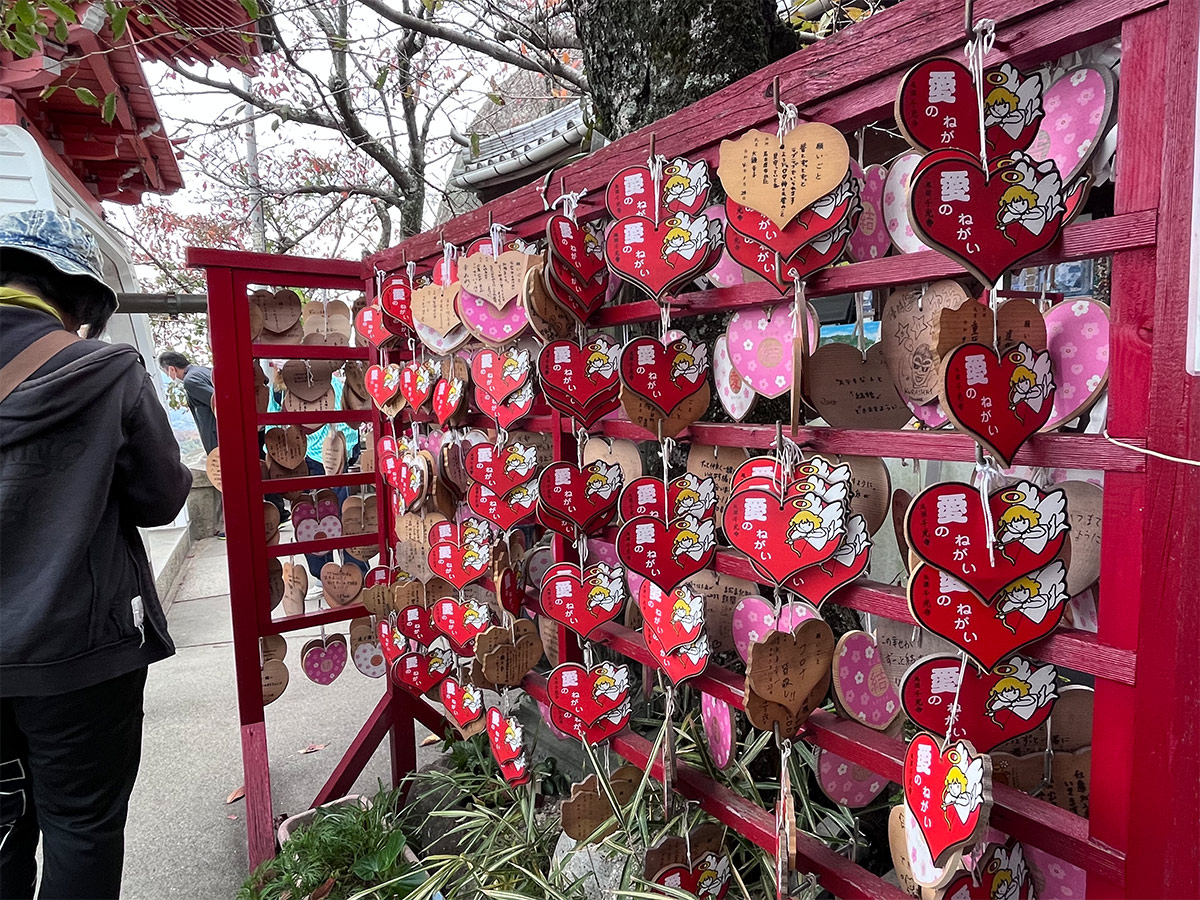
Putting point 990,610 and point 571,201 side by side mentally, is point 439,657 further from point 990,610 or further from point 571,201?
point 990,610

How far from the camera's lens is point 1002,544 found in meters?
0.86

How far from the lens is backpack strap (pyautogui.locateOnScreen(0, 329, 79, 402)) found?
4.88ft

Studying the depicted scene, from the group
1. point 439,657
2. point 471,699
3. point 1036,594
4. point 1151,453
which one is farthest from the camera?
point 439,657

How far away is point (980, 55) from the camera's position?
832mm

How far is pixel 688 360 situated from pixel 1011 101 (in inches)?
24.3

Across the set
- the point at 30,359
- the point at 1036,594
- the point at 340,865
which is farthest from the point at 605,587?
the point at 340,865

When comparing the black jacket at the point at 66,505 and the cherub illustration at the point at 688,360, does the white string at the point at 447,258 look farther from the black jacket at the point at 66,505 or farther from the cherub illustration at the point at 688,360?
the cherub illustration at the point at 688,360

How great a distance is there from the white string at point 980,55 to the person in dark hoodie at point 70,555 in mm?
1736

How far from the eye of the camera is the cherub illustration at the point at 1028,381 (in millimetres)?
836

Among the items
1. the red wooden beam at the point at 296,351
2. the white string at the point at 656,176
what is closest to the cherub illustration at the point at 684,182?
the white string at the point at 656,176

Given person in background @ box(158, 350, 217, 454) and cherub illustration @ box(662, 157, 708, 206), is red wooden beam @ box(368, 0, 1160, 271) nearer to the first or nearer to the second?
cherub illustration @ box(662, 157, 708, 206)

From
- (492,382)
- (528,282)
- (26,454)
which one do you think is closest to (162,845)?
(26,454)

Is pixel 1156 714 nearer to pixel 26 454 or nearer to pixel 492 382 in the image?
pixel 492 382

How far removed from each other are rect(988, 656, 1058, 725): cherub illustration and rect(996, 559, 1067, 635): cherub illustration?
3.2 inches
